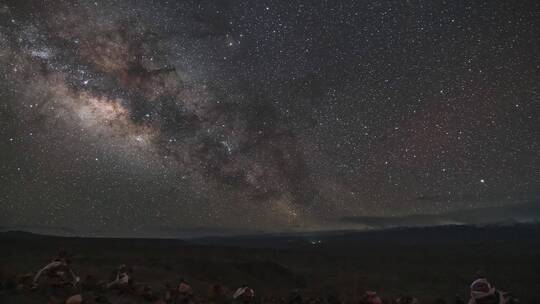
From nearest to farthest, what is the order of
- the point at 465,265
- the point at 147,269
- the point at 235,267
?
the point at 147,269
the point at 235,267
the point at 465,265

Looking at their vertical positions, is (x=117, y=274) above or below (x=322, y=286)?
above

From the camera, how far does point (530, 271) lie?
46219mm

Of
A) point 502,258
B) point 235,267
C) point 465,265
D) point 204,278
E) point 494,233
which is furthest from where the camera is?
point 494,233

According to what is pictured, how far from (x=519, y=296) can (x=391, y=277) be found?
→ 1380cm

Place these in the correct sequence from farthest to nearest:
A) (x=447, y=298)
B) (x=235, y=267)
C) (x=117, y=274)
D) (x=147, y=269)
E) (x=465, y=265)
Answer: (x=465, y=265), (x=235, y=267), (x=147, y=269), (x=447, y=298), (x=117, y=274)

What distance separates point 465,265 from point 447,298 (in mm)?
26214

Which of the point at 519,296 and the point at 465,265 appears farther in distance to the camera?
the point at 465,265

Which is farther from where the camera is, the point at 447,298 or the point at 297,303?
the point at 447,298

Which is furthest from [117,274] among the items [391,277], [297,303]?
[391,277]

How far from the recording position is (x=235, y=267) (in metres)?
43.5

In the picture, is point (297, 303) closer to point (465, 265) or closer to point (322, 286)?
point (322, 286)

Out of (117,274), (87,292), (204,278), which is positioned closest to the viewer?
(87,292)

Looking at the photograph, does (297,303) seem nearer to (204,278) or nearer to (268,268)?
(204,278)

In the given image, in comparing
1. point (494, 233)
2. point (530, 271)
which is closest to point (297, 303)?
point (530, 271)
